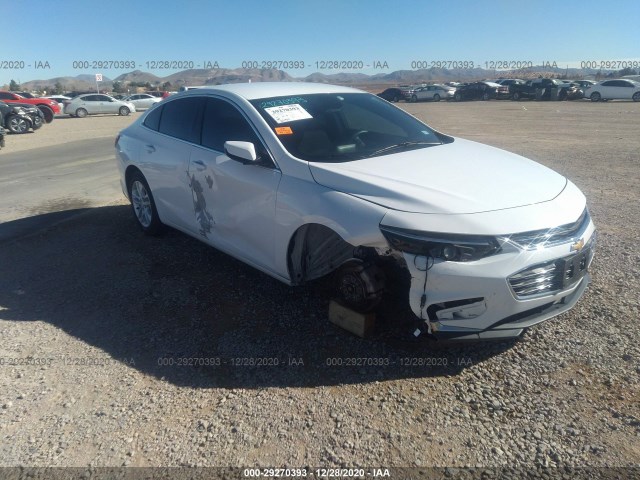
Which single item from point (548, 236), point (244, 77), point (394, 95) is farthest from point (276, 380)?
point (394, 95)

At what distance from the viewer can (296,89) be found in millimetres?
4699

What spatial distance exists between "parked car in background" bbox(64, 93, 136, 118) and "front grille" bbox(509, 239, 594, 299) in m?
34.6

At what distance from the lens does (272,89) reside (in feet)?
15.3

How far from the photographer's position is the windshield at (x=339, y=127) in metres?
3.91

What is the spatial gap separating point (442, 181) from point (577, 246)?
0.91 metres

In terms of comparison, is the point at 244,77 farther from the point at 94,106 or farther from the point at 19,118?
the point at 94,106

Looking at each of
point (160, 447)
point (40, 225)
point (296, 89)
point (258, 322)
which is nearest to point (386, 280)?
point (258, 322)

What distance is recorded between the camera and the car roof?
445 centimetres

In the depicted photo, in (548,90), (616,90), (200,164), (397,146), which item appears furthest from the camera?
(548,90)

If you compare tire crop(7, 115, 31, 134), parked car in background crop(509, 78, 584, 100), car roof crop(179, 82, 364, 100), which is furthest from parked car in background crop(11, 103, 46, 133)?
parked car in background crop(509, 78, 584, 100)

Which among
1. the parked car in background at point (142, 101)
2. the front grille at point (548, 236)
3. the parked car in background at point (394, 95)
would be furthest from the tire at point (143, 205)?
the parked car in background at point (394, 95)

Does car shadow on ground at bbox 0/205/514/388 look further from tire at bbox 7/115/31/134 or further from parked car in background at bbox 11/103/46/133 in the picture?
parked car in background at bbox 11/103/46/133

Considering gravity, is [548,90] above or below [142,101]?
above

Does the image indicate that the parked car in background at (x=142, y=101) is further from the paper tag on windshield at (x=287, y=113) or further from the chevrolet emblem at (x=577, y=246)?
the chevrolet emblem at (x=577, y=246)
